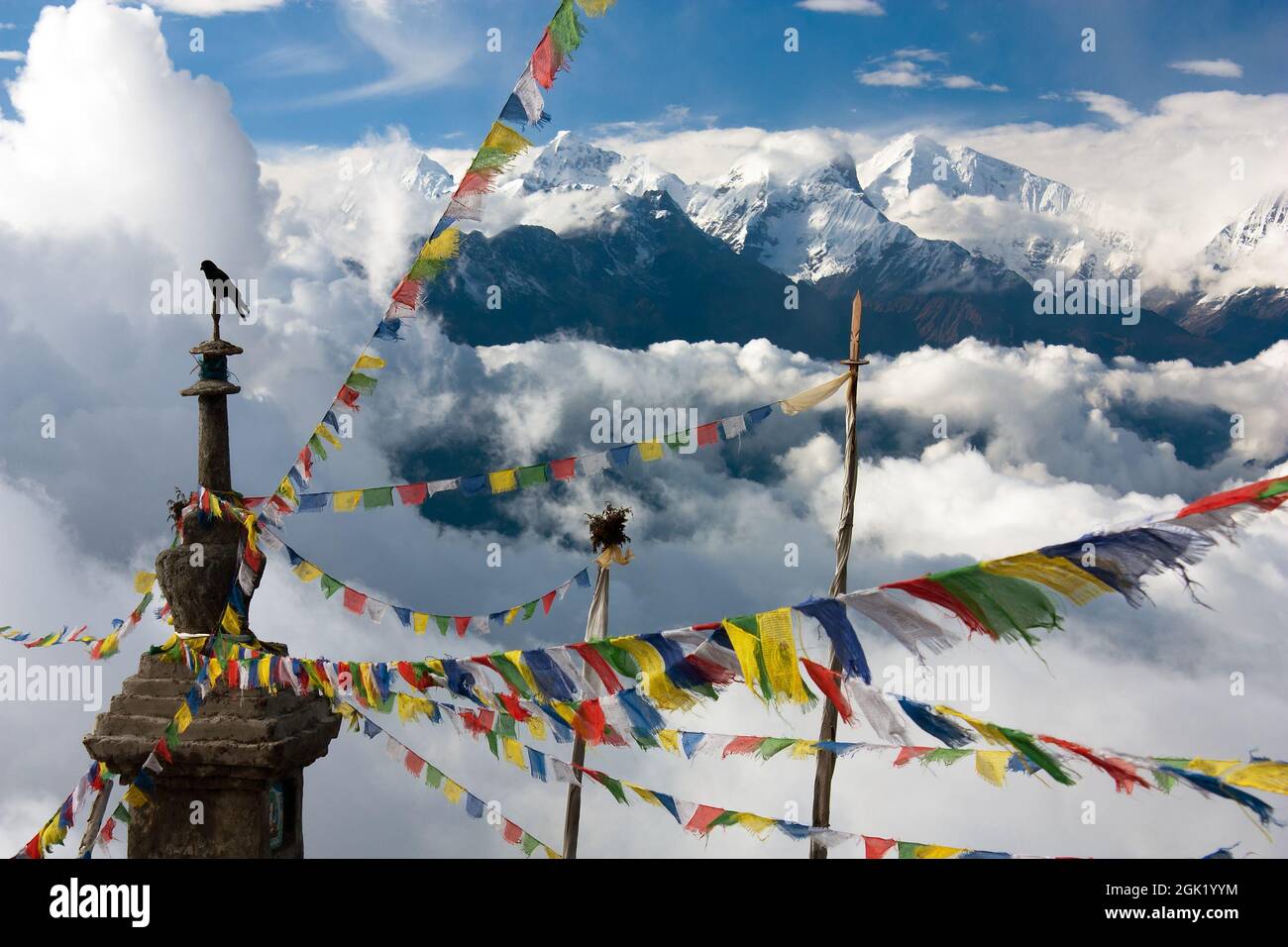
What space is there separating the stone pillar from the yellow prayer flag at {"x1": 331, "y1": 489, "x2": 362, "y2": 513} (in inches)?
34.4

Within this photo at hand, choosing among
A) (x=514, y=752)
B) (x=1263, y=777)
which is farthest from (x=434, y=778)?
(x=1263, y=777)

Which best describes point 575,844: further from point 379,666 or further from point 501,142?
point 501,142

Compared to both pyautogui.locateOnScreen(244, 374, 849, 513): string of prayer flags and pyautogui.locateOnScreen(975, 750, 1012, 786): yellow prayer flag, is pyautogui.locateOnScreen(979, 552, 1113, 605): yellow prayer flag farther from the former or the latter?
pyautogui.locateOnScreen(244, 374, 849, 513): string of prayer flags

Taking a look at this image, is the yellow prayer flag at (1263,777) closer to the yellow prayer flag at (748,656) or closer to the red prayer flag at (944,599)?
the red prayer flag at (944,599)

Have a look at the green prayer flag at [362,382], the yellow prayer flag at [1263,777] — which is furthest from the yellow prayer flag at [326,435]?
the yellow prayer flag at [1263,777]

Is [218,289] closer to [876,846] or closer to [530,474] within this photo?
[530,474]

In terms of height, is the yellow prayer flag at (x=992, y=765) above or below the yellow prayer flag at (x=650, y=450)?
below

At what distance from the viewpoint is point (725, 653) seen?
7305 millimetres

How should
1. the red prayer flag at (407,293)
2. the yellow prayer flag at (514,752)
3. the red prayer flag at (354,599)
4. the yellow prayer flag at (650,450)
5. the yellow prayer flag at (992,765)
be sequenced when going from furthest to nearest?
the yellow prayer flag at (650,450) < the red prayer flag at (354,599) < the red prayer flag at (407,293) < the yellow prayer flag at (514,752) < the yellow prayer flag at (992,765)

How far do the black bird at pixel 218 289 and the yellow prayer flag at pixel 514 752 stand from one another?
4.77m

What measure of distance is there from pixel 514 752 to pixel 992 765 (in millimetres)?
3554

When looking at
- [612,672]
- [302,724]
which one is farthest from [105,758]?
[612,672]

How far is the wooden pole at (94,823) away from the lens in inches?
440

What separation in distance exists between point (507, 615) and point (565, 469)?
5.56 ft
